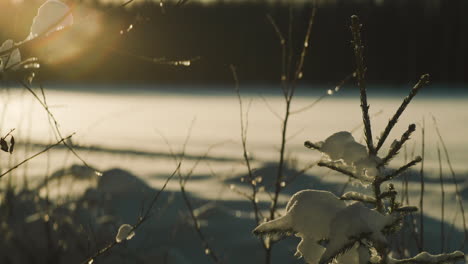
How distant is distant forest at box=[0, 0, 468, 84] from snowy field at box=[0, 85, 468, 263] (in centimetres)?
1096

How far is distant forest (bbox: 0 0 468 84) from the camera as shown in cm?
3027

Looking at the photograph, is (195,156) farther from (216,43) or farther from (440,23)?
(440,23)

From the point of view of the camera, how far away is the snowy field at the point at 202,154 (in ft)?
11.2

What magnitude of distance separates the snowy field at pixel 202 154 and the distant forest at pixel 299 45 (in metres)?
11.0

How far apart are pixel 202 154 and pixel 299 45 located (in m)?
26.1

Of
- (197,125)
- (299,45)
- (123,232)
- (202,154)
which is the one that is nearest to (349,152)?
(123,232)

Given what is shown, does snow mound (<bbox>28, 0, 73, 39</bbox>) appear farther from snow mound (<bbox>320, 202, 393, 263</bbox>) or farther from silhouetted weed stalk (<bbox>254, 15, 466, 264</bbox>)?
snow mound (<bbox>320, 202, 393, 263</bbox>)

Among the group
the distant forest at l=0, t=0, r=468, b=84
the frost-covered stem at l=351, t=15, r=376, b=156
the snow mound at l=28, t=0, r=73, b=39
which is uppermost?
the snow mound at l=28, t=0, r=73, b=39

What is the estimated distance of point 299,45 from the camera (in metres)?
32.9

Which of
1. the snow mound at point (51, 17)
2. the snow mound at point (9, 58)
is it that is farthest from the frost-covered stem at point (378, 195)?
the snow mound at point (9, 58)

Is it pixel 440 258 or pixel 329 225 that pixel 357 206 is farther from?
pixel 440 258

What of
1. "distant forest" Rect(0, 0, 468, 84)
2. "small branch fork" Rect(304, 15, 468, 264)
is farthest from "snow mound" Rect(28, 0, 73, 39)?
"distant forest" Rect(0, 0, 468, 84)

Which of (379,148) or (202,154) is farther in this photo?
(202,154)

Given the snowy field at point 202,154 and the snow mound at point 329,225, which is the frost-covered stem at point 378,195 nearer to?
the snow mound at point 329,225
